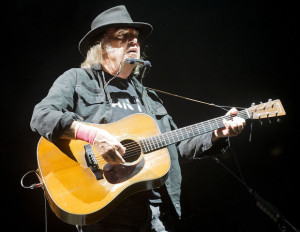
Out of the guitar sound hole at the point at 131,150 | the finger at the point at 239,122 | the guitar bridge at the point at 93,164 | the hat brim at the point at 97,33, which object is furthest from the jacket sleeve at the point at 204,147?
the hat brim at the point at 97,33

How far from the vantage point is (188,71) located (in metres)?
3.89

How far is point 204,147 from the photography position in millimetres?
2330

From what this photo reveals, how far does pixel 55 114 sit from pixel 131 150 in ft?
2.06

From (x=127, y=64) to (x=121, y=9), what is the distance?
0.68 metres

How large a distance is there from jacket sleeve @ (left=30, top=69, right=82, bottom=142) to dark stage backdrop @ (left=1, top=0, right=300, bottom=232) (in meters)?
1.38

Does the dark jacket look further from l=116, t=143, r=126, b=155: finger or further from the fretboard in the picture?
l=116, t=143, r=126, b=155: finger

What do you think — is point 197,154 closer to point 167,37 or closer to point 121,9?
point 121,9

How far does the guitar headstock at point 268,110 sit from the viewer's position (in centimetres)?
220

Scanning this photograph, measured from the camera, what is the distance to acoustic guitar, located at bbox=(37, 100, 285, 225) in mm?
1661

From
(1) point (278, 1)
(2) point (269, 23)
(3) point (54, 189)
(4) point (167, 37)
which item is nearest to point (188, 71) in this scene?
(4) point (167, 37)

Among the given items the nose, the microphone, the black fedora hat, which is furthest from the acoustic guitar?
the black fedora hat

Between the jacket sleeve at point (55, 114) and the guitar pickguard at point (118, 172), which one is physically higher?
→ the jacket sleeve at point (55, 114)

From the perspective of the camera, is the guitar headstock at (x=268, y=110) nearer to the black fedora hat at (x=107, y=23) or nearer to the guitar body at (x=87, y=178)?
the guitar body at (x=87, y=178)

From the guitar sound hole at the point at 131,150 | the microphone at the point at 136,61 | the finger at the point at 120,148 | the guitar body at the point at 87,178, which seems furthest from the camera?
the microphone at the point at 136,61
